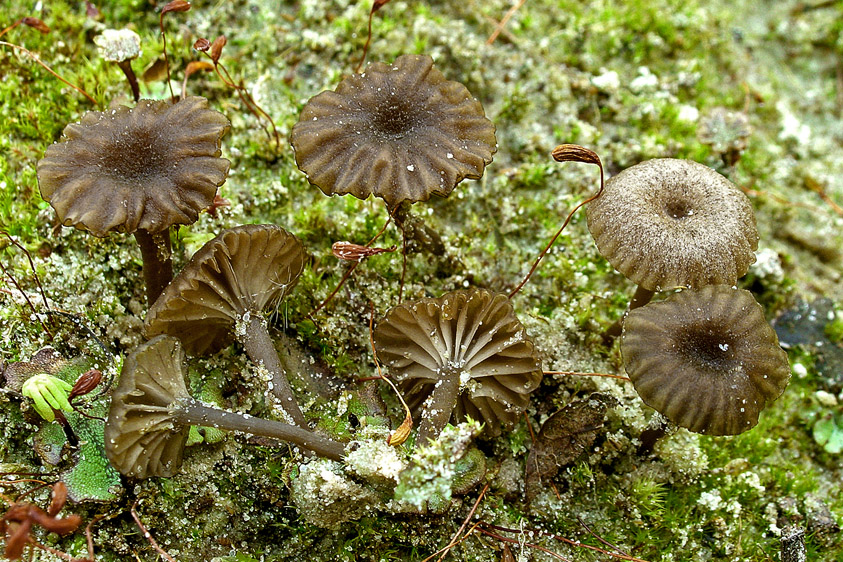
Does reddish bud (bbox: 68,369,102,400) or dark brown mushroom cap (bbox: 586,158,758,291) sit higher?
dark brown mushroom cap (bbox: 586,158,758,291)

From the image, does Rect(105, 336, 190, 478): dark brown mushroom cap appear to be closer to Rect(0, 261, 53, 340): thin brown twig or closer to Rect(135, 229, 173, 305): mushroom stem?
Rect(135, 229, 173, 305): mushroom stem

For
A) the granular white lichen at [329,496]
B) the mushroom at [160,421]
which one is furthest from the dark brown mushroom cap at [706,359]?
the mushroom at [160,421]

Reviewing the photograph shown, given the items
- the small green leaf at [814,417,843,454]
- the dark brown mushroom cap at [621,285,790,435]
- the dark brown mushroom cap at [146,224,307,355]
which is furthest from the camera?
the small green leaf at [814,417,843,454]

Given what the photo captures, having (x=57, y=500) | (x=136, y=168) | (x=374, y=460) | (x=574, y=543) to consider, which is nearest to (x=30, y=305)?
(x=136, y=168)

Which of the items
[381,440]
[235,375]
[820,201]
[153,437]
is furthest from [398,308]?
[820,201]

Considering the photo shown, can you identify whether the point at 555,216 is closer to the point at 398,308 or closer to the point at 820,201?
the point at 398,308

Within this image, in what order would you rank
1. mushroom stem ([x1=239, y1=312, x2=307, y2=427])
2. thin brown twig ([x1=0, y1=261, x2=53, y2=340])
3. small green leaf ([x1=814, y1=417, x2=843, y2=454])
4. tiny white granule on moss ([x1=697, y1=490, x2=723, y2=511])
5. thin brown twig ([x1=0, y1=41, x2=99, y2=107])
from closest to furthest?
1. mushroom stem ([x1=239, y1=312, x2=307, y2=427])
2. thin brown twig ([x1=0, y1=261, x2=53, y2=340])
3. tiny white granule on moss ([x1=697, y1=490, x2=723, y2=511])
4. thin brown twig ([x1=0, y1=41, x2=99, y2=107])
5. small green leaf ([x1=814, y1=417, x2=843, y2=454])

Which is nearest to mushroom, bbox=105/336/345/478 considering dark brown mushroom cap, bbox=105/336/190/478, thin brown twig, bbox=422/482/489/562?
dark brown mushroom cap, bbox=105/336/190/478

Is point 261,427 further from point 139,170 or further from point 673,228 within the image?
point 673,228
